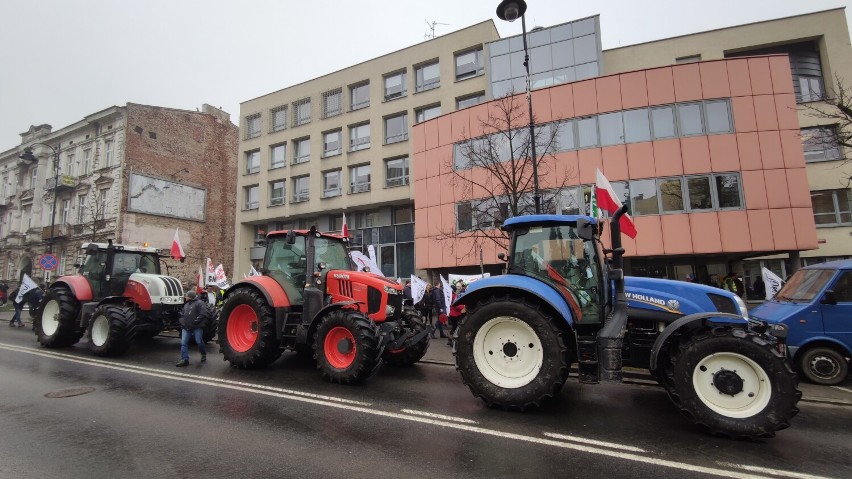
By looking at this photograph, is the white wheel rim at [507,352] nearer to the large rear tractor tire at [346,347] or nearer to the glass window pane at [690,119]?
the large rear tractor tire at [346,347]

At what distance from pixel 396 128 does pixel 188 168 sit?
61.8ft

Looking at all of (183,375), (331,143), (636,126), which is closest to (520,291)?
(183,375)

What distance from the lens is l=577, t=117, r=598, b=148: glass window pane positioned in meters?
18.0

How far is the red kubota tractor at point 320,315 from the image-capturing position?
260 inches

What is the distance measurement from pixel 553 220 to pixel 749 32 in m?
23.3

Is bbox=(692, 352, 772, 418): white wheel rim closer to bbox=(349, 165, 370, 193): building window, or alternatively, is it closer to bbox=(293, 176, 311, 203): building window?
bbox=(349, 165, 370, 193): building window

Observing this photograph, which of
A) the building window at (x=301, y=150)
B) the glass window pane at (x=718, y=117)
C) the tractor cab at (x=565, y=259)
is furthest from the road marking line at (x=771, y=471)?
the building window at (x=301, y=150)

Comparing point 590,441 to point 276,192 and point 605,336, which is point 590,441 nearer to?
point 605,336

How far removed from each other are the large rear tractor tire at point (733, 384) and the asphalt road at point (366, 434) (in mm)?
210

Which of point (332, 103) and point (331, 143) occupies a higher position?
point (332, 103)

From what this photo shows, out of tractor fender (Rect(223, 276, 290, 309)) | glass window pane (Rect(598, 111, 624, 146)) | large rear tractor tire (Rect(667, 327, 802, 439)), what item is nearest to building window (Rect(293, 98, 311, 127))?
glass window pane (Rect(598, 111, 624, 146))

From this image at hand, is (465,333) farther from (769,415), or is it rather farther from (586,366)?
(769,415)

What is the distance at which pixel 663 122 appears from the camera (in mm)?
17062

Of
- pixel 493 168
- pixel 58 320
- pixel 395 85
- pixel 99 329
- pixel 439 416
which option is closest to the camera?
pixel 439 416
